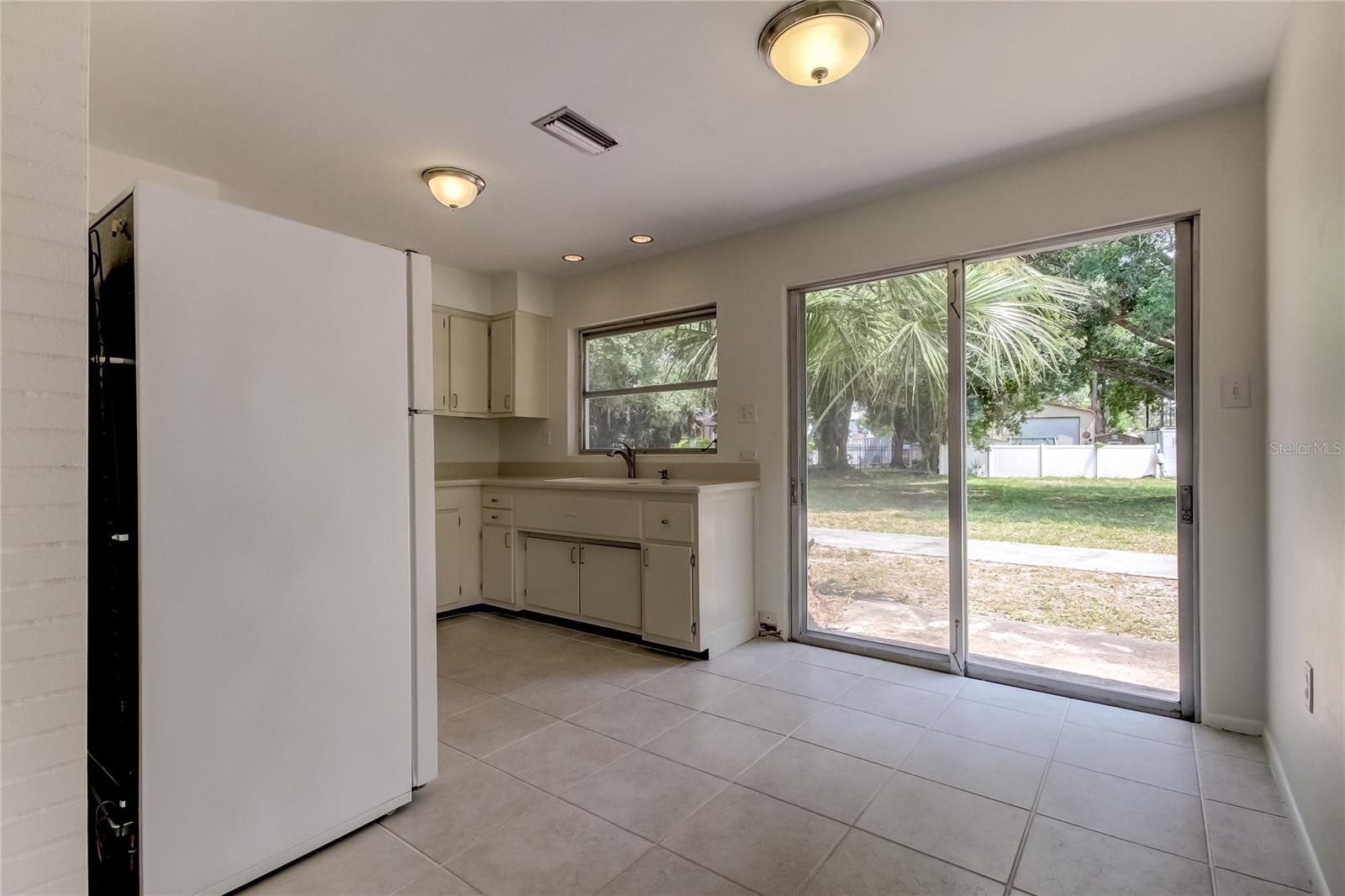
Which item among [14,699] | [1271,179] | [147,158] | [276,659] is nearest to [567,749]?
[276,659]

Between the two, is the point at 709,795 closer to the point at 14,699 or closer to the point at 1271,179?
the point at 14,699

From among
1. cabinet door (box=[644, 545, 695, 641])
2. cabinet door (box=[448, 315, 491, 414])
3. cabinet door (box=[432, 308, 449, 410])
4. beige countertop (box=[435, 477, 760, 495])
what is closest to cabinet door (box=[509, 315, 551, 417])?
cabinet door (box=[448, 315, 491, 414])

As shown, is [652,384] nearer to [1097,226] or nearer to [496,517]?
[496,517]

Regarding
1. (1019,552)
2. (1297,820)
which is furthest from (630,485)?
(1297,820)

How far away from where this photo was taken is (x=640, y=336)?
4414 mm

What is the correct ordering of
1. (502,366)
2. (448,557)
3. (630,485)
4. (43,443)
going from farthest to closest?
(502,366) < (448,557) < (630,485) < (43,443)

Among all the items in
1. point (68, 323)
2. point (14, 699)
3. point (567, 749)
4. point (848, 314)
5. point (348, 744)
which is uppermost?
point (848, 314)

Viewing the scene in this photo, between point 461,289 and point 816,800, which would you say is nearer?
point 816,800

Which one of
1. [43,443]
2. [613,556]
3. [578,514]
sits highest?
[43,443]

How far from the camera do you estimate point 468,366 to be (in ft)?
14.9

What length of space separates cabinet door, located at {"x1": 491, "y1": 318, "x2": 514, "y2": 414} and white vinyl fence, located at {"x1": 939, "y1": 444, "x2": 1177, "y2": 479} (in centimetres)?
297

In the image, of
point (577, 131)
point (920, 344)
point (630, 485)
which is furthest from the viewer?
point (630, 485)

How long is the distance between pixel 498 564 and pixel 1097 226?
3.82 m

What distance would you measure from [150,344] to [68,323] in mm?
278
